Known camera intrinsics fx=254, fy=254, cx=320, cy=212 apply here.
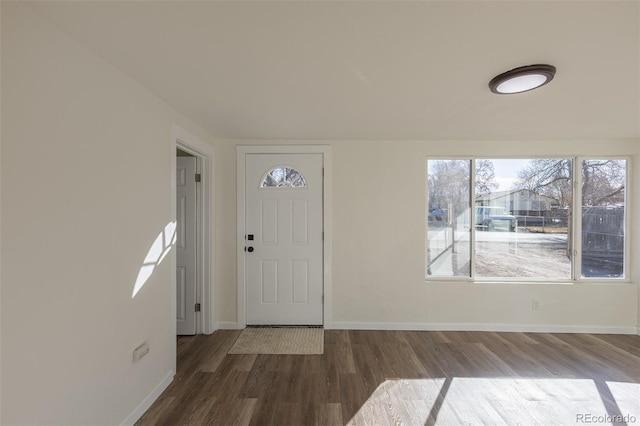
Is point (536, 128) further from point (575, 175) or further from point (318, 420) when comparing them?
point (318, 420)

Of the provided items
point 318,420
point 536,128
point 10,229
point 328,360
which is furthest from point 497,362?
point 10,229

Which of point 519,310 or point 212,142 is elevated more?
point 212,142

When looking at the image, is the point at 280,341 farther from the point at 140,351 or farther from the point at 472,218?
the point at 472,218

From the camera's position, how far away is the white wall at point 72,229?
1031mm

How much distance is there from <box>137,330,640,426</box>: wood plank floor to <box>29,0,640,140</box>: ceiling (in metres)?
2.23

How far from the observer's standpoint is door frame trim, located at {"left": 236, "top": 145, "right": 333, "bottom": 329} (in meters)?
3.03

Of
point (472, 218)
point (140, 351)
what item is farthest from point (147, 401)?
point (472, 218)

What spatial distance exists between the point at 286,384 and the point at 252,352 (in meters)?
0.62

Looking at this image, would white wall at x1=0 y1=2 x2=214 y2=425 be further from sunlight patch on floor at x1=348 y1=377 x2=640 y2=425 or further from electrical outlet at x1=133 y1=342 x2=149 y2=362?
sunlight patch on floor at x1=348 y1=377 x2=640 y2=425

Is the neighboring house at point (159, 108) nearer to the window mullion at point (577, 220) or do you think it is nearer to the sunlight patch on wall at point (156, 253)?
the sunlight patch on wall at point (156, 253)

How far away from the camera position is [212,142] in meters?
2.97

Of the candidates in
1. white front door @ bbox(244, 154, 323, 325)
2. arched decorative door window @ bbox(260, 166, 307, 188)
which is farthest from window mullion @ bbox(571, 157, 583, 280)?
arched decorative door window @ bbox(260, 166, 307, 188)

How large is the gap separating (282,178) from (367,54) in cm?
193

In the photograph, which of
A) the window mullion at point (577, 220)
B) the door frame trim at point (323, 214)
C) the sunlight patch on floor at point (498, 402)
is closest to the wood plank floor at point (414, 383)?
the sunlight patch on floor at point (498, 402)
